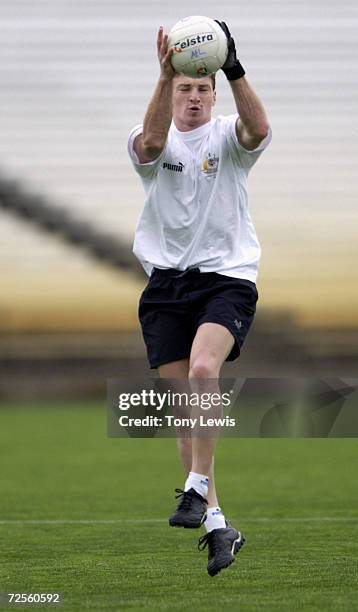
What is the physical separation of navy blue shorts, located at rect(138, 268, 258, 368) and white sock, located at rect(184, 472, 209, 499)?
557 mm

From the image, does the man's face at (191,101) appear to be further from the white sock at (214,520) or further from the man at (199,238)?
the white sock at (214,520)

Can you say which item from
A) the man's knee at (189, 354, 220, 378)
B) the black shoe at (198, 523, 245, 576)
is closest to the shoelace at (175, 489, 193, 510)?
the black shoe at (198, 523, 245, 576)

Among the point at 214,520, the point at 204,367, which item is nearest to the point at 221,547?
the point at 214,520

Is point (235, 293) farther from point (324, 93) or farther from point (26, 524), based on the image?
point (324, 93)

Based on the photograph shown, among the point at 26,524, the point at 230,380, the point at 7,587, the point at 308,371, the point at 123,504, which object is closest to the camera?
the point at 7,587

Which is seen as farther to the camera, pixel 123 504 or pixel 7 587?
pixel 123 504

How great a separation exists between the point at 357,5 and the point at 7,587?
53.8 ft

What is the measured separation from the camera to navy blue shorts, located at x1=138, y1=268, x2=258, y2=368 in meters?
5.00

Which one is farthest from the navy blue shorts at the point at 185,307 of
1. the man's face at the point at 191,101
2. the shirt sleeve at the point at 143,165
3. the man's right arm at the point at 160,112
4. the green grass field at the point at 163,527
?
the green grass field at the point at 163,527

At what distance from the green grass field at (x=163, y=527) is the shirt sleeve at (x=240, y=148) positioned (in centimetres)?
179

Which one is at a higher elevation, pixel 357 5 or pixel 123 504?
pixel 357 5

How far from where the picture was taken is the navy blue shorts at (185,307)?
500 cm

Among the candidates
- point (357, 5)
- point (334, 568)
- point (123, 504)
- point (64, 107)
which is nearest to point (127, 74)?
point (64, 107)

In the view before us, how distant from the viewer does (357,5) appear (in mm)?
19312
